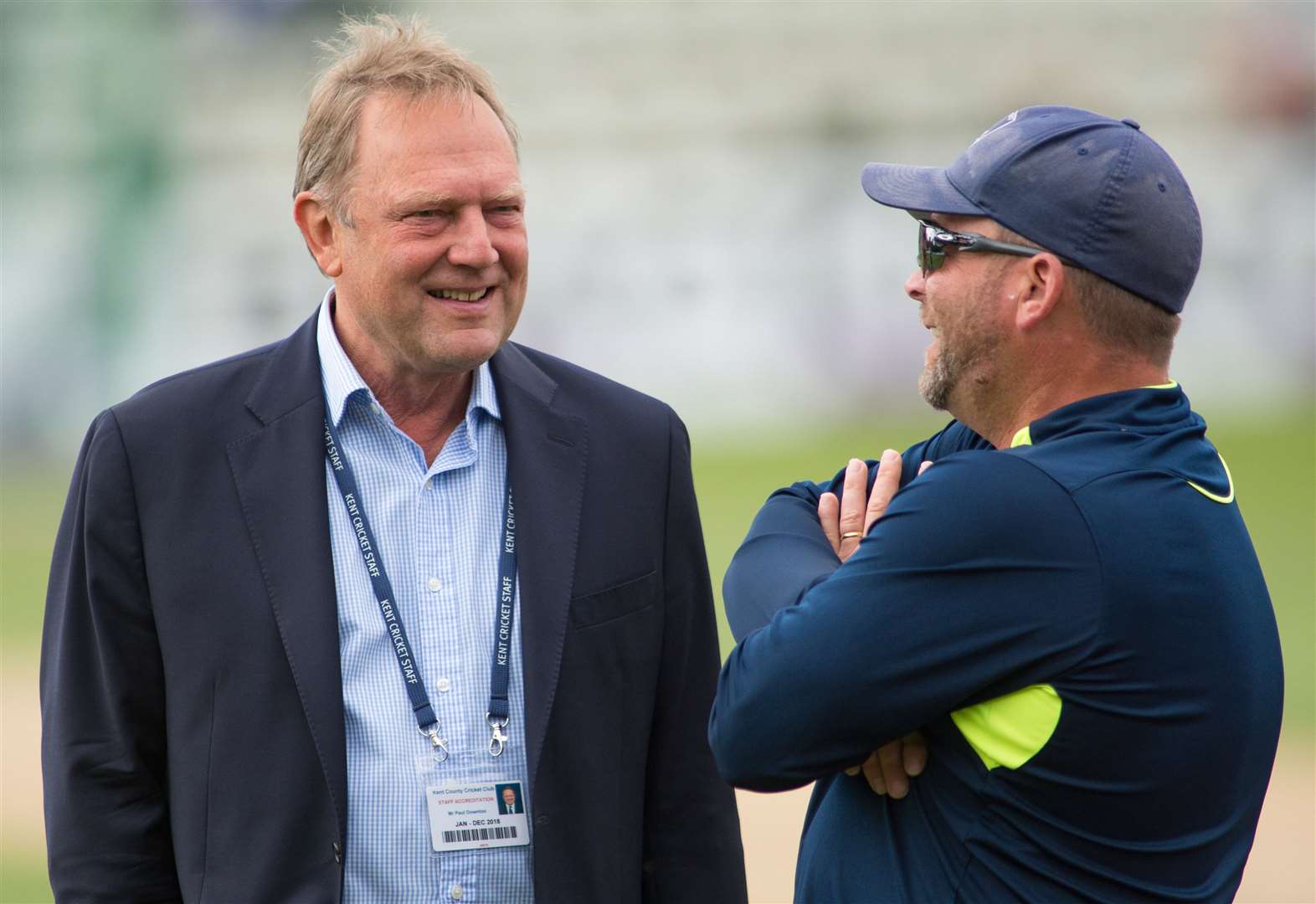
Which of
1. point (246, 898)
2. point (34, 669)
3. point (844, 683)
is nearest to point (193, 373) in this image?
point (246, 898)

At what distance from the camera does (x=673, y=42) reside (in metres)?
26.2

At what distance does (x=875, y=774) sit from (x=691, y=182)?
76.5 feet

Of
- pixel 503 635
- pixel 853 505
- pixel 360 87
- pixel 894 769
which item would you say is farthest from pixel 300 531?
pixel 894 769

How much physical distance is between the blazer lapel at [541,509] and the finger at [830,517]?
415mm

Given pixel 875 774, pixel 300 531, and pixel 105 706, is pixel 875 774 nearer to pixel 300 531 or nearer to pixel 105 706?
pixel 300 531

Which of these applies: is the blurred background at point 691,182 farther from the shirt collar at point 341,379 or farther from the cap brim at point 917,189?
the cap brim at point 917,189

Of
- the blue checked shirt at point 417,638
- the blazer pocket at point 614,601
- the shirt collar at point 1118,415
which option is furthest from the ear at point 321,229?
the shirt collar at point 1118,415

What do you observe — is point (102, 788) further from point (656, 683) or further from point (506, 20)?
point (506, 20)

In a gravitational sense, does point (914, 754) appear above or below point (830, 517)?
below

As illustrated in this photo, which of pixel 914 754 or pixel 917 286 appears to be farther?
pixel 917 286

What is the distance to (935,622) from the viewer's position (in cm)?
188

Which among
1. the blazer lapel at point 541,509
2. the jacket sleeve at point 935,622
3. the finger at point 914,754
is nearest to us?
the jacket sleeve at point 935,622

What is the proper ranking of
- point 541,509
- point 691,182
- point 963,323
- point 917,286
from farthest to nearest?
point 691,182 → point 541,509 → point 917,286 → point 963,323

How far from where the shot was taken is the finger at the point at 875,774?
6.64 feet
